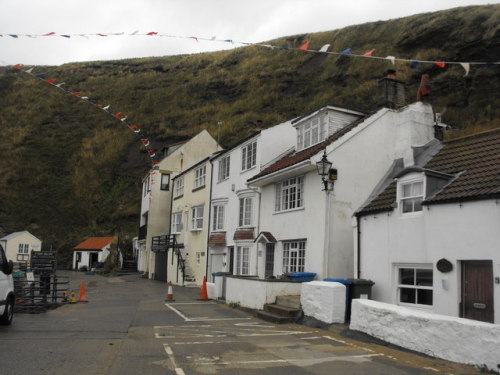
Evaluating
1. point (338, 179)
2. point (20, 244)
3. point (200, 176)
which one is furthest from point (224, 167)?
point (20, 244)

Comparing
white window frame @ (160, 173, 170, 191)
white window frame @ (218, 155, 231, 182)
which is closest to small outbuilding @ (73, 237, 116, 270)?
white window frame @ (160, 173, 170, 191)

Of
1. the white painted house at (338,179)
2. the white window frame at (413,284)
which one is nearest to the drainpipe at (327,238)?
the white painted house at (338,179)

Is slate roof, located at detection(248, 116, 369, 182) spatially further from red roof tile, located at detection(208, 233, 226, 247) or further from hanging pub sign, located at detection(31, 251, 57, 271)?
hanging pub sign, located at detection(31, 251, 57, 271)

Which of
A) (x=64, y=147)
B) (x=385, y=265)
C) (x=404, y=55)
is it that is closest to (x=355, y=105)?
(x=404, y=55)

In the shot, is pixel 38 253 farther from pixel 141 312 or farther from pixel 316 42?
pixel 316 42

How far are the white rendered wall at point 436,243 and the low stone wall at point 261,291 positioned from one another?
2.51 m

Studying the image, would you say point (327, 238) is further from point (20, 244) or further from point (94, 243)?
point (20, 244)

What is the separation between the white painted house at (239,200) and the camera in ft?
74.3

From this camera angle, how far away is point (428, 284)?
12.9 m

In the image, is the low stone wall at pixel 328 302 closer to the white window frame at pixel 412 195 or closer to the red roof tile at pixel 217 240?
the white window frame at pixel 412 195

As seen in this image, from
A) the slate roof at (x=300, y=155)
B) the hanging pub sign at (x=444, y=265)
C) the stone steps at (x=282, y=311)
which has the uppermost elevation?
the slate roof at (x=300, y=155)

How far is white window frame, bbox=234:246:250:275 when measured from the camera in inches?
905

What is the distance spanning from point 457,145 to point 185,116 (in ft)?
195

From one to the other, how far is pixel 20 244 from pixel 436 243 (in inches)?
1950
